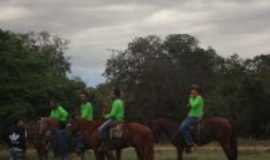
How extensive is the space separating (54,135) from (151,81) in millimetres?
49850

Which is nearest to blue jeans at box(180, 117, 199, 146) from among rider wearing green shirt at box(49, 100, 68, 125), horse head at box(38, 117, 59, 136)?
rider wearing green shirt at box(49, 100, 68, 125)

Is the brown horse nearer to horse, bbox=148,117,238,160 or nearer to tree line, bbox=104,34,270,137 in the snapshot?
horse, bbox=148,117,238,160

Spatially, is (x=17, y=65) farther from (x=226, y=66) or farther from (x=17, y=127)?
(x=226, y=66)

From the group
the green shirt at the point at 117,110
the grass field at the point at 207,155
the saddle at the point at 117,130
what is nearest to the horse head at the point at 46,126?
the grass field at the point at 207,155

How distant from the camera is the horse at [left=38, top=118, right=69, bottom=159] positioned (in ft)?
79.2

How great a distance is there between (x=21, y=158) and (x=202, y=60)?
67.3m

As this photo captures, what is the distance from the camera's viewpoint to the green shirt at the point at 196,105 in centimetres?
2295

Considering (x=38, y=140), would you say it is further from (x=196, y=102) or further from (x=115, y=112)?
(x=115, y=112)

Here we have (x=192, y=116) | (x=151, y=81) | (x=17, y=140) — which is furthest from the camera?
(x=151, y=81)

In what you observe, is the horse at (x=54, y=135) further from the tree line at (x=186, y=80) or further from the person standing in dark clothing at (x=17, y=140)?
the tree line at (x=186, y=80)

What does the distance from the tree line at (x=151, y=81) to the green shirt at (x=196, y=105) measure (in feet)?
47.8

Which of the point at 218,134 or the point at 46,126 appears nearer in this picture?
the point at 218,134

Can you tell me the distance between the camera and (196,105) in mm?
23141

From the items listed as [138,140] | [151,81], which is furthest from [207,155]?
[151,81]
